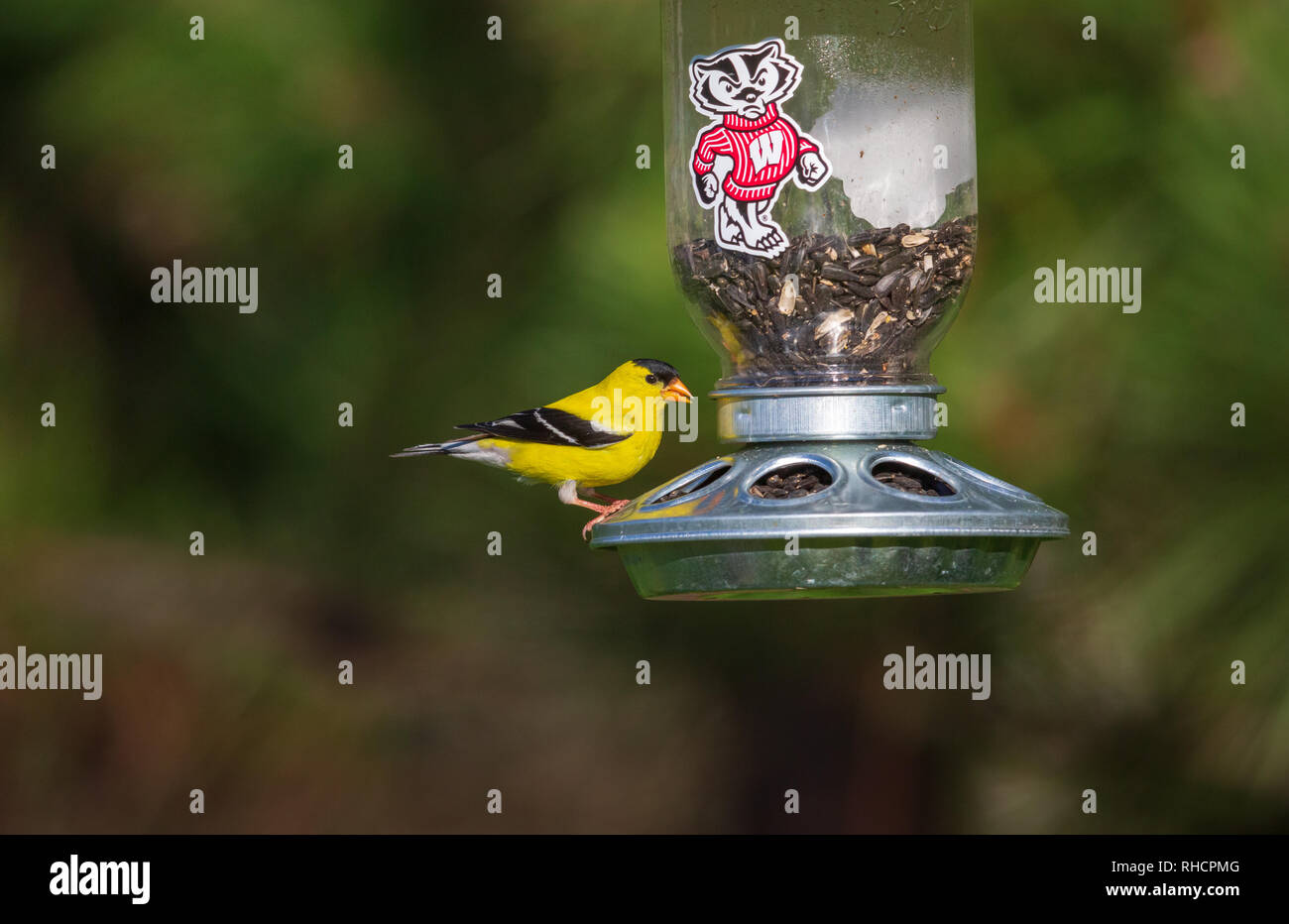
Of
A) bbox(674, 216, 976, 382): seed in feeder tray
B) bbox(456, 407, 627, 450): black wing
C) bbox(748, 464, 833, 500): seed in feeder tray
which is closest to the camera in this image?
bbox(748, 464, 833, 500): seed in feeder tray

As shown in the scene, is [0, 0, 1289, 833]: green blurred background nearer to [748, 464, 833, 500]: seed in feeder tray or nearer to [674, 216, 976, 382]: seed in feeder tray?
[674, 216, 976, 382]: seed in feeder tray

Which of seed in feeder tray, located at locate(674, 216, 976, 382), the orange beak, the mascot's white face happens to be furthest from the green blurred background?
the mascot's white face

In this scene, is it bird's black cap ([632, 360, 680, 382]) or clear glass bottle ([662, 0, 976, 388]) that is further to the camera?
bird's black cap ([632, 360, 680, 382])

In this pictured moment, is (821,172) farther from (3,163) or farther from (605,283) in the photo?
(3,163)

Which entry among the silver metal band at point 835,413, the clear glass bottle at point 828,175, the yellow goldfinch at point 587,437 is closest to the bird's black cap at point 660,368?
the yellow goldfinch at point 587,437

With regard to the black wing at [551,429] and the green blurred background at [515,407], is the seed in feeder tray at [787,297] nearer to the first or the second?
the green blurred background at [515,407]

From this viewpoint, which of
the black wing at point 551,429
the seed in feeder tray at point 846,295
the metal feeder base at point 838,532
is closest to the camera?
the metal feeder base at point 838,532

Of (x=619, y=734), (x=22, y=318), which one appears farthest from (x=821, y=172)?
(x=22, y=318)

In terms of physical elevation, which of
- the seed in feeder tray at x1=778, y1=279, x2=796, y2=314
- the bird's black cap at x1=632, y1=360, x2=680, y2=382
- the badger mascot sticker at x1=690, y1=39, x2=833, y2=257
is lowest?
the bird's black cap at x1=632, y1=360, x2=680, y2=382

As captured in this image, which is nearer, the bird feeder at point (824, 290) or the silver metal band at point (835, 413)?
the bird feeder at point (824, 290)
